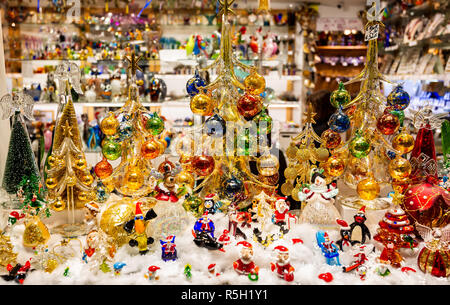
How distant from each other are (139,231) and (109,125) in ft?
1.39

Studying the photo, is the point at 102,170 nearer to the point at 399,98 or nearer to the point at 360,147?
the point at 360,147

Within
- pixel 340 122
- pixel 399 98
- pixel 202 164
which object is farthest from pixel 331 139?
pixel 202 164

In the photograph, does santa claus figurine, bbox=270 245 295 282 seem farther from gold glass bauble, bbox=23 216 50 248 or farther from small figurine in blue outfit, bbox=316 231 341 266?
gold glass bauble, bbox=23 216 50 248

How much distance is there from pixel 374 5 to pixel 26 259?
1603 millimetres

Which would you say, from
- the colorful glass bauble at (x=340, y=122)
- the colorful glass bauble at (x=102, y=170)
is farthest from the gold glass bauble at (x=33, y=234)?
the colorful glass bauble at (x=340, y=122)

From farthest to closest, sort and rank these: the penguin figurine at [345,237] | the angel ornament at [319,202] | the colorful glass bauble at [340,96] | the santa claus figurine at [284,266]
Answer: the colorful glass bauble at [340,96] → the angel ornament at [319,202] → the penguin figurine at [345,237] → the santa claus figurine at [284,266]

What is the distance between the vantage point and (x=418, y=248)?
1301mm

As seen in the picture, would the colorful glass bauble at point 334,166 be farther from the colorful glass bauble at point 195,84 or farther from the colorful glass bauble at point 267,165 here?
the colorful glass bauble at point 195,84

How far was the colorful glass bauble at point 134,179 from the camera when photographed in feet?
4.73

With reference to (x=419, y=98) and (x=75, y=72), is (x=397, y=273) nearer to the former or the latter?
(x=75, y=72)

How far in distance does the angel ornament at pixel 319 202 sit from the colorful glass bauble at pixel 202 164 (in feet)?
1.17
